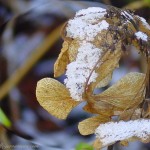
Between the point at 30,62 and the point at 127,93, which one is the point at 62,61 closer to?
the point at 127,93

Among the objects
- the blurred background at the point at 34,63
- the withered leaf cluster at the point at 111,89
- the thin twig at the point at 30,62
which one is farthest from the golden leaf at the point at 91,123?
the thin twig at the point at 30,62

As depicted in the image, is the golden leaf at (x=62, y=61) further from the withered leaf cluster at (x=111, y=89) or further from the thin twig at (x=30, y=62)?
the thin twig at (x=30, y=62)

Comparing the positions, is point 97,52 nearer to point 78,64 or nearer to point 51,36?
point 78,64

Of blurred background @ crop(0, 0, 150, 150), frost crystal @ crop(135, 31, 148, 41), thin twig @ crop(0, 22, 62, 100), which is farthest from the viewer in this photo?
thin twig @ crop(0, 22, 62, 100)

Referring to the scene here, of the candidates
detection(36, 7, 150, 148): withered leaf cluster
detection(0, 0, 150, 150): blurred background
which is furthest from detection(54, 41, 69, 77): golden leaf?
detection(0, 0, 150, 150): blurred background

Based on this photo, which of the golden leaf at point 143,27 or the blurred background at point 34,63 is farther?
the blurred background at point 34,63

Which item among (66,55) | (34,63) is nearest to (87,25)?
(66,55)

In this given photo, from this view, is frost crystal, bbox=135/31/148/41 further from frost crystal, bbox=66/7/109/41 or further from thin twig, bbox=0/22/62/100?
thin twig, bbox=0/22/62/100
